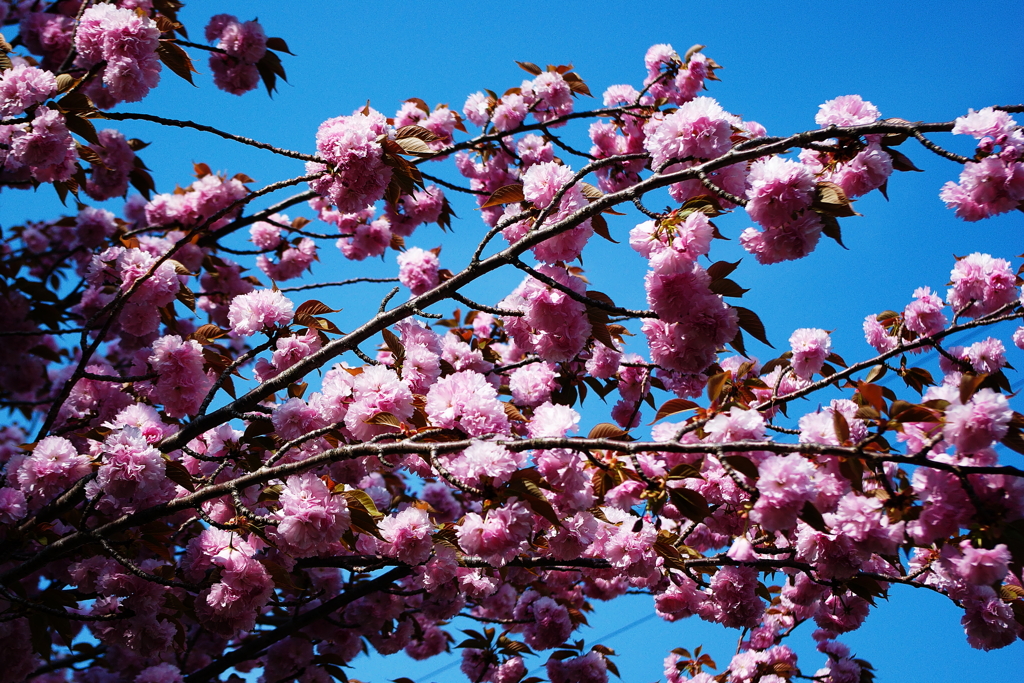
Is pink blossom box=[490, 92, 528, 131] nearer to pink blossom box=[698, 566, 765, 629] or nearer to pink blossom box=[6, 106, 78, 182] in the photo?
pink blossom box=[6, 106, 78, 182]

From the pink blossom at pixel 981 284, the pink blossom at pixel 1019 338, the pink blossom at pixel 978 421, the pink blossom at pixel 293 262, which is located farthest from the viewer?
the pink blossom at pixel 293 262

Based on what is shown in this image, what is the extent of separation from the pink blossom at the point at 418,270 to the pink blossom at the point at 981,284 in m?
2.83

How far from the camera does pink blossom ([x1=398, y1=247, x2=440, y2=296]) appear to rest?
13.7 ft

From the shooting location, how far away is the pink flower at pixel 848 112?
1.77 m

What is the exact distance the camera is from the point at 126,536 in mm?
2416

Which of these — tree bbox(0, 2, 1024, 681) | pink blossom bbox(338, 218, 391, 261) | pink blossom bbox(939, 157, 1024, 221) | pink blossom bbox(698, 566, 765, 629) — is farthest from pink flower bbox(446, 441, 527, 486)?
pink blossom bbox(338, 218, 391, 261)

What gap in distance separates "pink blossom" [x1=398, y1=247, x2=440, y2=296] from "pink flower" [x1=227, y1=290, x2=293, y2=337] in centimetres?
152

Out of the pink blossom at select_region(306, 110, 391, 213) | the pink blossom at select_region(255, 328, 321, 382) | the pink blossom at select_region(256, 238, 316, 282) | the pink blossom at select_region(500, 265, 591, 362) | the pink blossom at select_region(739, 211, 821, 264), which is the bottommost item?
the pink blossom at select_region(739, 211, 821, 264)

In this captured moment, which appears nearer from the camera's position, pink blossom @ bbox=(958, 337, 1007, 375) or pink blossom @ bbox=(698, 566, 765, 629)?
pink blossom @ bbox=(958, 337, 1007, 375)

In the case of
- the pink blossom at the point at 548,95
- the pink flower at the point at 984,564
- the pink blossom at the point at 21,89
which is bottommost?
the pink flower at the point at 984,564

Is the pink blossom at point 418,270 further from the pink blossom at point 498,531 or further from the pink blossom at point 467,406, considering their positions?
the pink blossom at point 498,531

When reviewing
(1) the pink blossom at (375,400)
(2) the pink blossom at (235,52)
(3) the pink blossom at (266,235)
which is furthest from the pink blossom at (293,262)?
(1) the pink blossom at (375,400)

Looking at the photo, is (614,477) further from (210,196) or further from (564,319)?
(210,196)

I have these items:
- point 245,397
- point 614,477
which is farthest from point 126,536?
point 614,477
